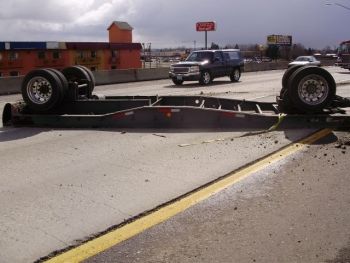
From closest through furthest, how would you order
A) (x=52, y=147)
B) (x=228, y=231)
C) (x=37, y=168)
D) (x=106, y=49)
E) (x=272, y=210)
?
1. (x=228, y=231)
2. (x=272, y=210)
3. (x=37, y=168)
4. (x=52, y=147)
5. (x=106, y=49)

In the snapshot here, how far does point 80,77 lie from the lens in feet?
37.4

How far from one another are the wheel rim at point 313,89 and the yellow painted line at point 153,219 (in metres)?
2.26

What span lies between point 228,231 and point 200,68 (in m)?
20.9

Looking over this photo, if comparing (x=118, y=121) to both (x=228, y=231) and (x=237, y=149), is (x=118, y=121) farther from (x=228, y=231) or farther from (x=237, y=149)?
(x=228, y=231)

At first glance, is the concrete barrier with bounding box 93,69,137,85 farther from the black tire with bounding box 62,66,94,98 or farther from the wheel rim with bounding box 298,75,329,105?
the wheel rim with bounding box 298,75,329,105

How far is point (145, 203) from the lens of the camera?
204 inches

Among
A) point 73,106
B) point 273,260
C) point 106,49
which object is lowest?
point 273,260

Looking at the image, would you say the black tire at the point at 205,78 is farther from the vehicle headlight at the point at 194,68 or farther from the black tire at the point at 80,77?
the black tire at the point at 80,77

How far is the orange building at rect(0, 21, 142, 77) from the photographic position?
30062mm

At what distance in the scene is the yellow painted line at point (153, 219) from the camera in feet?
13.2

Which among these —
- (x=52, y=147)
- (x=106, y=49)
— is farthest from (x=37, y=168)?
(x=106, y=49)

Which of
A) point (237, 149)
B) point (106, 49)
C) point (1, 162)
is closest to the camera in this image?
point (1, 162)

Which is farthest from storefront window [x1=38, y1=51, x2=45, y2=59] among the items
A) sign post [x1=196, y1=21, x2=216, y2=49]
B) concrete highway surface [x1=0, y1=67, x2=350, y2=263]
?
sign post [x1=196, y1=21, x2=216, y2=49]

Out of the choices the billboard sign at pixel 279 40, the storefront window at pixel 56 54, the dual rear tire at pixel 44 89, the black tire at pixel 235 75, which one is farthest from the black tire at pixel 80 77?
the billboard sign at pixel 279 40
